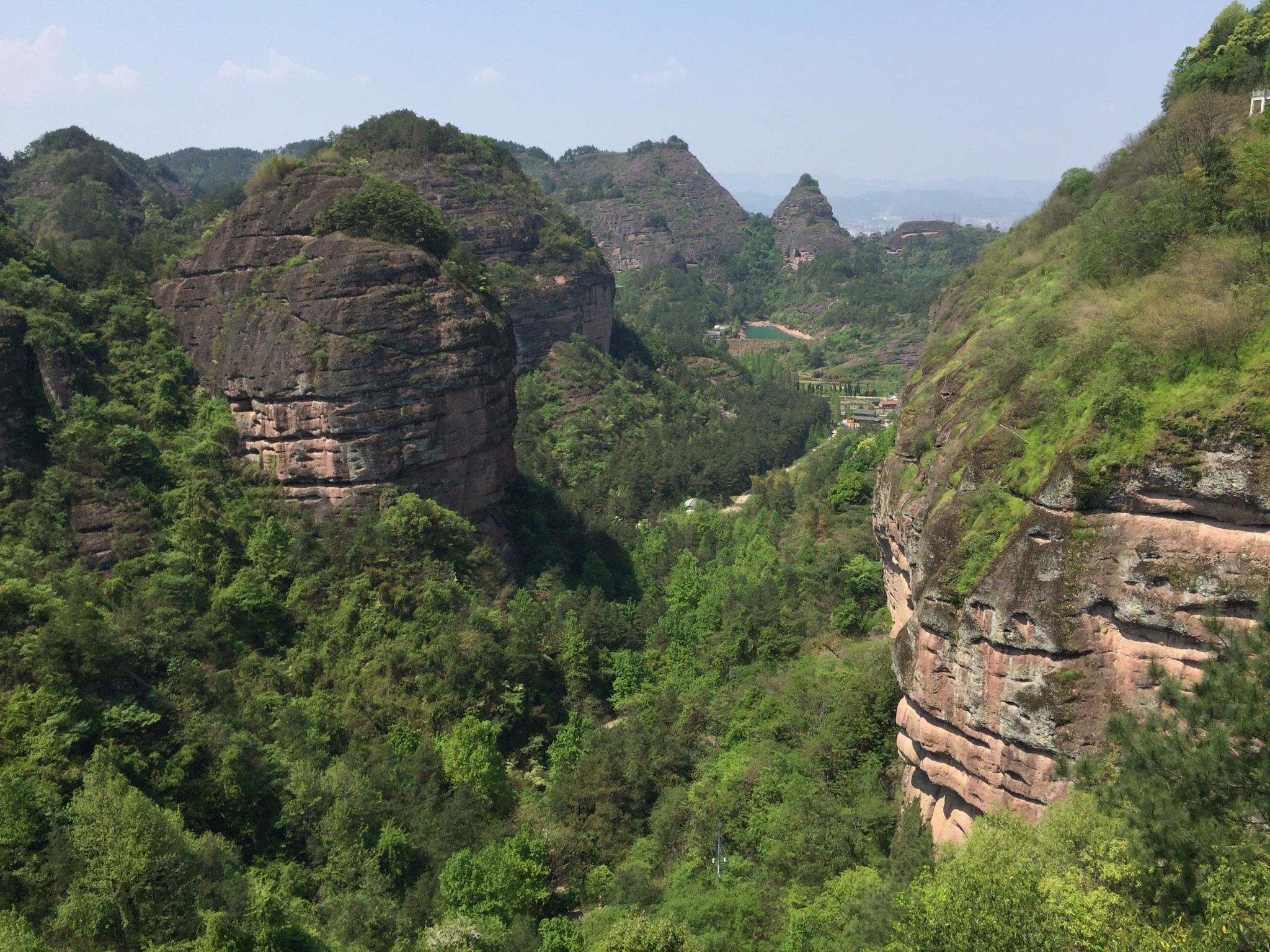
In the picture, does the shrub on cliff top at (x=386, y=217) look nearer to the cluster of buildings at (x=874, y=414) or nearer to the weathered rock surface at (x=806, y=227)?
the cluster of buildings at (x=874, y=414)

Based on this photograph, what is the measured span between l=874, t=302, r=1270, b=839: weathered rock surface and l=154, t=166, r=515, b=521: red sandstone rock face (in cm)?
2451

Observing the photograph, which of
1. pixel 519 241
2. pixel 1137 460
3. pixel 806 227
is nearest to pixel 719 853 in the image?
pixel 1137 460

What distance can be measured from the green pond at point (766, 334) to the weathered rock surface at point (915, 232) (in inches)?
2117

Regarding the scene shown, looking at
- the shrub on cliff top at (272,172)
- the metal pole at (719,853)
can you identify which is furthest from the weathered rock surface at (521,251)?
the metal pole at (719,853)

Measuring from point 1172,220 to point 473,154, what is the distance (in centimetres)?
6856

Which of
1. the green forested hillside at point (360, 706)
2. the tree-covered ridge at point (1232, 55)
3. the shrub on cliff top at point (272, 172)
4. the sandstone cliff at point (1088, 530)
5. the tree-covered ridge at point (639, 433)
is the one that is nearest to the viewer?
the sandstone cliff at point (1088, 530)

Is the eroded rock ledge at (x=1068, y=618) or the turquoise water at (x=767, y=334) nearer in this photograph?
the eroded rock ledge at (x=1068, y=618)

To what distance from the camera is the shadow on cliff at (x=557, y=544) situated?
46406 millimetres

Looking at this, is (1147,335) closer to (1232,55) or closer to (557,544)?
(1232,55)

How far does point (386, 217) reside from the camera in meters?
40.2

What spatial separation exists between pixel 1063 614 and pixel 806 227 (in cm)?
16572

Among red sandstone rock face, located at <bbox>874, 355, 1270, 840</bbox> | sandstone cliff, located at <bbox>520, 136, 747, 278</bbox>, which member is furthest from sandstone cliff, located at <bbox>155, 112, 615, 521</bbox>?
sandstone cliff, located at <bbox>520, 136, 747, 278</bbox>

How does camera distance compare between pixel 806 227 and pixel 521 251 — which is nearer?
pixel 521 251

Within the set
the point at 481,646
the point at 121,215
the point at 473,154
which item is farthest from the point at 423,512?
the point at 121,215
